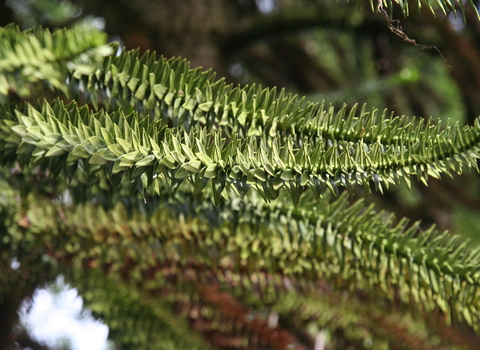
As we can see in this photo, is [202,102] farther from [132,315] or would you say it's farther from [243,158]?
[132,315]

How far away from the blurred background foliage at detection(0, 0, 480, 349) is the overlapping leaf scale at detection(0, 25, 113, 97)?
1.53 feet

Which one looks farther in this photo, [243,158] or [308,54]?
[308,54]

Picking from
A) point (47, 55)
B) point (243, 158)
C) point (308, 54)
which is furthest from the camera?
point (308, 54)

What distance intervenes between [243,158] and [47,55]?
251mm

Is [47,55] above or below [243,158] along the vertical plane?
above

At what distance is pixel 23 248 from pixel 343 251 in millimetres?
406

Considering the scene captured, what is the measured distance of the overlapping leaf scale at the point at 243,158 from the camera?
377 millimetres

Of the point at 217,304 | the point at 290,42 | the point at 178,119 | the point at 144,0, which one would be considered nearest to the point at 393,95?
the point at 290,42

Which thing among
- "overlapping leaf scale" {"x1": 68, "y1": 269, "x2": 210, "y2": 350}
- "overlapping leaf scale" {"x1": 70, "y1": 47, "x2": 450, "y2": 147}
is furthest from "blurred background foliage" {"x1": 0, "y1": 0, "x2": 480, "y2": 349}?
"overlapping leaf scale" {"x1": 70, "y1": 47, "x2": 450, "y2": 147}

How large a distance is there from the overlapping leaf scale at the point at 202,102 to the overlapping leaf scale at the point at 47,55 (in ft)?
0.05

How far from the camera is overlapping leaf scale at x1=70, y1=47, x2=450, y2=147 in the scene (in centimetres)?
47

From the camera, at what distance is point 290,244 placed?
23.2 inches

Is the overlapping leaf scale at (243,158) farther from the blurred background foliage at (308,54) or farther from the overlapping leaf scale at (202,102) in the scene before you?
the blurred background foliage at (308,54)

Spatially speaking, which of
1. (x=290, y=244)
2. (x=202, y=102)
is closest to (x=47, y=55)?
(x=202, y=102)
